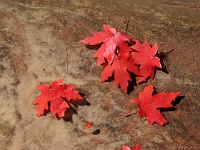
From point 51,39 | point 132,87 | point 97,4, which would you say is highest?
point 97,4

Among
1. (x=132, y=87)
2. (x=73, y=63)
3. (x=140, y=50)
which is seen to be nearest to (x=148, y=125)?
(x=132, y=87)

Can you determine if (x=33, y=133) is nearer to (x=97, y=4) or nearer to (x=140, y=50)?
(x=140, y=50)

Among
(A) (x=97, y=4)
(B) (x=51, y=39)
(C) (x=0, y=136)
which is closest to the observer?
(C) (x=0, y=136)

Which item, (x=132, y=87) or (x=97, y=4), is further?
(x=97, y=4)

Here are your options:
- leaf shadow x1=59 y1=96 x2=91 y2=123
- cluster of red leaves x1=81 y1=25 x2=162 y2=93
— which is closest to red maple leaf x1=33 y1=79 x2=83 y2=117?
leaf shadow x1=59 y1=96 x2=91 y2=123

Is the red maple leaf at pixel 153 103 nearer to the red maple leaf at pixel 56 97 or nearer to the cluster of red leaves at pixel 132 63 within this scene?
the cluster of red leaves at pixel 132 63

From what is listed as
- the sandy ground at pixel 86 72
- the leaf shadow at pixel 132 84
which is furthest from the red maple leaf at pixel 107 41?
the leaf shadow at pixel 132 84

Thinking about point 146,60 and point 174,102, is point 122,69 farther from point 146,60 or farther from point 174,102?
point 174,102

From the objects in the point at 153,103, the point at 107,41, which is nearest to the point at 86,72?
the point at 107,41
